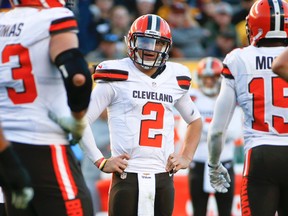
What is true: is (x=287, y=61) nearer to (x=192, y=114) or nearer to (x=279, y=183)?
(x=279, y=183)

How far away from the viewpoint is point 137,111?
228 inches

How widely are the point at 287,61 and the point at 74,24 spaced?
1.12m

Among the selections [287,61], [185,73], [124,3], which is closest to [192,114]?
[185,73]

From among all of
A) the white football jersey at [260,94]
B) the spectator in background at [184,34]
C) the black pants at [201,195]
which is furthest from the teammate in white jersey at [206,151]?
the white football jersey at [260,94]

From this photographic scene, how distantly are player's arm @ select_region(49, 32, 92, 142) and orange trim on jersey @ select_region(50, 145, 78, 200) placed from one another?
0.70 ft

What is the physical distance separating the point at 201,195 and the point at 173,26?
4379 mm

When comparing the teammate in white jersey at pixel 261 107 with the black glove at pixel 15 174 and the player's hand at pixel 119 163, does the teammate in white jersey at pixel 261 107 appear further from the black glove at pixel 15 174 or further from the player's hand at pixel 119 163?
the black glove at pixel 15 174

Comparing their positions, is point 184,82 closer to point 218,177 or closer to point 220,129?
point 220,129

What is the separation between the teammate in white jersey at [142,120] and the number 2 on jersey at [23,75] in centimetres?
126

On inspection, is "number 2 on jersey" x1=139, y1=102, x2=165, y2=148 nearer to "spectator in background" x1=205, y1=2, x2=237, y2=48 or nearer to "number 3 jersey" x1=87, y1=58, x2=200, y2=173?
"number 3 jersey" x1=87, y1=58, x2=200, y2=173

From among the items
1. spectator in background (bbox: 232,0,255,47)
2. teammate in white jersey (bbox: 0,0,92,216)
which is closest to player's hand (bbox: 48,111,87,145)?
teammate in white jersey (bbox: 0,0,92,216)

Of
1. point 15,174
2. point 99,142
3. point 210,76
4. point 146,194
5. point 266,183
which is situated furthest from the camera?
point 99,142

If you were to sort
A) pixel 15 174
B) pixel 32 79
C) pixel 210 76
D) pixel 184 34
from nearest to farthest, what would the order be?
pixel 15 174, pixel 32 79, pixel 210 76, pixel 184 34

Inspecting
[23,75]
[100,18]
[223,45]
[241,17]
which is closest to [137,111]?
[23,75]
